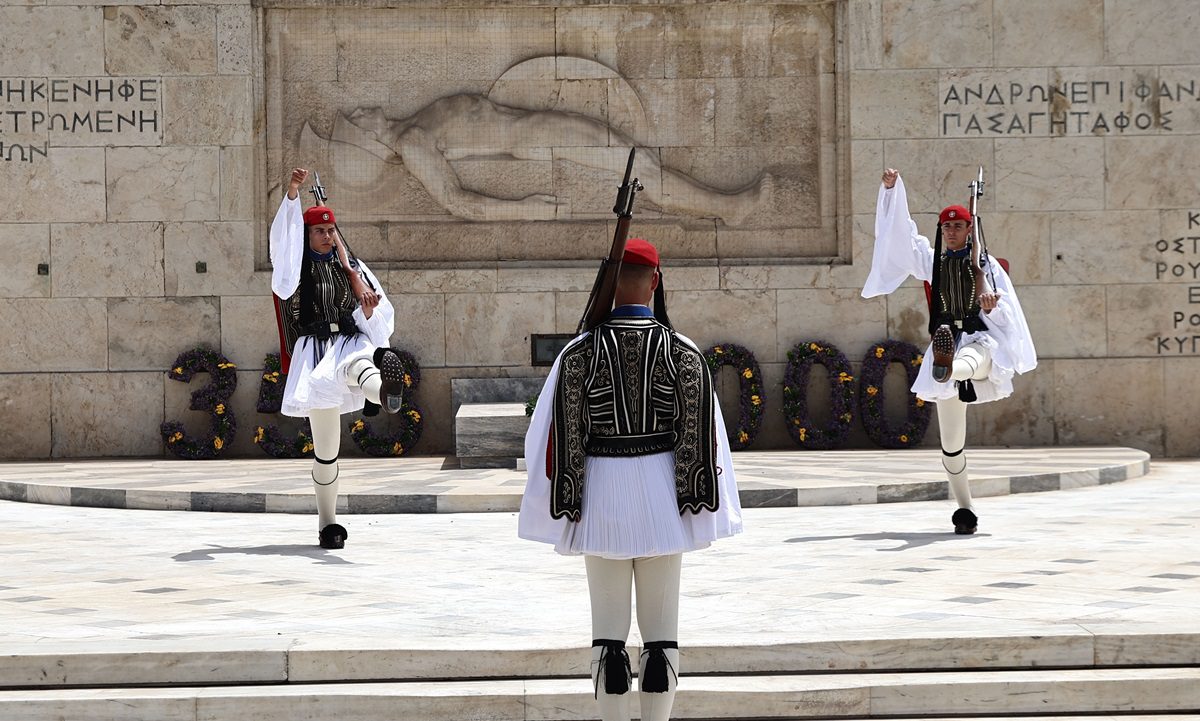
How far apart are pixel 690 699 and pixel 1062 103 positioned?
40.2ft

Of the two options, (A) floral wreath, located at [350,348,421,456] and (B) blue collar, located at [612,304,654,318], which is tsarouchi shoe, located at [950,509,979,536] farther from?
(A) floral wreath, located at [350,348,421,456]

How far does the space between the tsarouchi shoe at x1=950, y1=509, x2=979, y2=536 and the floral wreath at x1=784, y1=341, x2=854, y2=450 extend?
245 inches

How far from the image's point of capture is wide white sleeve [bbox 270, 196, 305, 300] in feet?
31.0

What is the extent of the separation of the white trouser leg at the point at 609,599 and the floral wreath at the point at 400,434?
1110cm

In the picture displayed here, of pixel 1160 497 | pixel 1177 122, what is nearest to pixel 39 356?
pixel 1160 497

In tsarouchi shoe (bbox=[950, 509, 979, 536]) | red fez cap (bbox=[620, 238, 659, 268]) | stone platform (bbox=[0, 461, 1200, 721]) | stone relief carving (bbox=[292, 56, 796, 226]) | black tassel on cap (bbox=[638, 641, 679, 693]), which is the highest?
stone relief carving (bbox=[292, 56, 796, 226])

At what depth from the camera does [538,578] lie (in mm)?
8383

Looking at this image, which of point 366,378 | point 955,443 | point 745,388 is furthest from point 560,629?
point 745,388

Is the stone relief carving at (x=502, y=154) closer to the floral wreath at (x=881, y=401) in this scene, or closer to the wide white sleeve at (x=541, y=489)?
the floral wreath at (x=881, y=401)

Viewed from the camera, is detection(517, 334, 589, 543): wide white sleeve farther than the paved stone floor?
No

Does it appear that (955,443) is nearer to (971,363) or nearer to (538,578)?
(971,363)

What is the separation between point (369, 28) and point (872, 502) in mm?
8069

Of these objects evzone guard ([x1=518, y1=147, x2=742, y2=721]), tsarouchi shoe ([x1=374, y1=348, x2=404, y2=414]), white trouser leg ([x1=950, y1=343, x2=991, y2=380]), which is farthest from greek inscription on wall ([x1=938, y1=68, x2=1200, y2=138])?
evzone guard ([x1=518, y1=147, x2=742, y2=721])

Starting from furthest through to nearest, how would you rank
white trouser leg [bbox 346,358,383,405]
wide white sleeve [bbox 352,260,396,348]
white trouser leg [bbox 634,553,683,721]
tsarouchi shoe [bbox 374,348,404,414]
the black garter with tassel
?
1. wide white sleeve [bbox 352,260,396,348]
2. white trouser leg [bbox 346,358,383,405]
3. tsarouchi shoe [bbox 374,348,404,414]
4. white trouser leg [bbox 634,553,683,721]
5. the black garter with tassel
